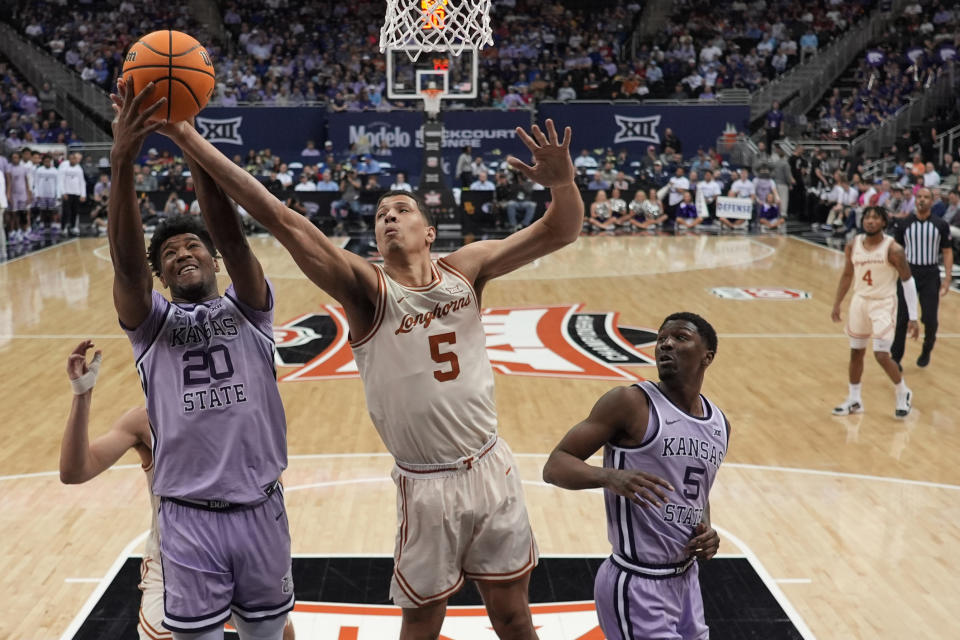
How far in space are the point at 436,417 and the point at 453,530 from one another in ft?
1.32

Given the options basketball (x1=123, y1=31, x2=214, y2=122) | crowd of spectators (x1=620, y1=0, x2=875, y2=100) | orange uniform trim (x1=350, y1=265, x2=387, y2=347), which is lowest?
orange uniform trim (x1=350, y1=265, x2=387, y2=347)

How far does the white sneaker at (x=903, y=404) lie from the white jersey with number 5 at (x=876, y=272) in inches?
33.9

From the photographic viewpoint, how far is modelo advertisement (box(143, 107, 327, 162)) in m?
26.7

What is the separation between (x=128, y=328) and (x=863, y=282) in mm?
6854

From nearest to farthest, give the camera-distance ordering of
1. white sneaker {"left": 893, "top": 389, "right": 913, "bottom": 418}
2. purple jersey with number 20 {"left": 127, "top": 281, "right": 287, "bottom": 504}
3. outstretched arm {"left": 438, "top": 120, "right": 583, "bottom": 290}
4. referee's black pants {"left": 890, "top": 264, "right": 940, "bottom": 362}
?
purple jersey with number 20 {"left": 127, "top": 281, "right": 287, "bottom": 504}
outstretched arm {"left": 438, "top": 120, "right": 583, "bottom": 290}
white sneaker {"left": 893, "top": 389, "right": 913, "bottom": 418}
referee's black pants {"left": 890, "top": 264, "right": 940, "bottom": 362}

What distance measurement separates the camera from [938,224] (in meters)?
9.91

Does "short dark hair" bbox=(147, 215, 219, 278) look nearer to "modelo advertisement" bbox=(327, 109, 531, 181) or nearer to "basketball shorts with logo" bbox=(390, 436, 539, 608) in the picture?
"basketball shorts with logo" bbox=(390, 436, 539, 608)

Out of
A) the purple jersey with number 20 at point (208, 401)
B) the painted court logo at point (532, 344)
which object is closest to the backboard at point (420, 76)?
the painted court logo at point (532, 344)

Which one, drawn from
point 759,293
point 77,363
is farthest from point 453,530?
point 759,293

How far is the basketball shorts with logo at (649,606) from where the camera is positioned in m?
3.41

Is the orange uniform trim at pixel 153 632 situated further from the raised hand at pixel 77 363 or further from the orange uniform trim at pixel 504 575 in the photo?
the orange uniform trim at pixel 504 575

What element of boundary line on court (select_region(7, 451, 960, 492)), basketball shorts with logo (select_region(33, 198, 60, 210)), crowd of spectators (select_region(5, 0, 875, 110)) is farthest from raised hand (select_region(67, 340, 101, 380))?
A: crowd of spectators (select_region(5, 0, 875, 110))

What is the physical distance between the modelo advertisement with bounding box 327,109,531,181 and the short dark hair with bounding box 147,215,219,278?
22830 millimetres

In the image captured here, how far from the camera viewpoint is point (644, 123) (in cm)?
2706
